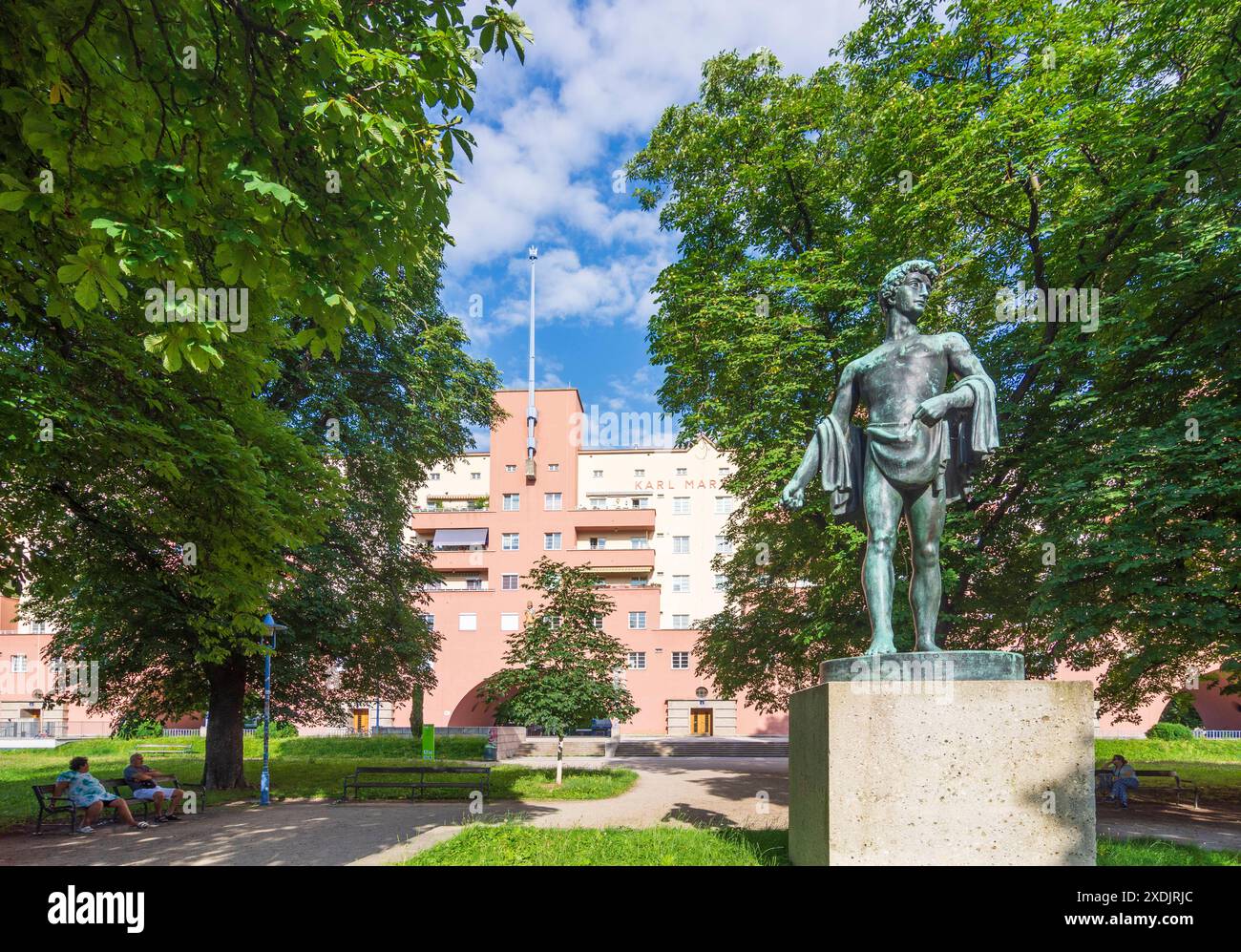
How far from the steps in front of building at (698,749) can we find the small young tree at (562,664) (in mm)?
13854

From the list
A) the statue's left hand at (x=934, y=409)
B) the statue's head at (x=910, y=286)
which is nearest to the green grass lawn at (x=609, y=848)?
the statue's left hand at (x=934, y=409)

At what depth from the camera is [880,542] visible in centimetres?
537

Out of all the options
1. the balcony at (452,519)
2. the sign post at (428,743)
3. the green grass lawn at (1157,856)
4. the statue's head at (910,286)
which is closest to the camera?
the statue's head at (910,286)

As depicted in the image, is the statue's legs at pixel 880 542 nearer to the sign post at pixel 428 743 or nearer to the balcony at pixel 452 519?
the sign post at pixel 428 743

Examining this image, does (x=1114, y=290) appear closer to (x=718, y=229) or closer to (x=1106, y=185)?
(x=1106, y=185)

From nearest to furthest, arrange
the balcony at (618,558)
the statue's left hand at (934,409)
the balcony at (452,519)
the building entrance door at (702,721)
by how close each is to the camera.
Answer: the statue's left hand at (934,409) < the building entrance door at (702,721) < the balcony at (618,558) < the balcony at (452,519)

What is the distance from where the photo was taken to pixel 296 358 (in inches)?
628

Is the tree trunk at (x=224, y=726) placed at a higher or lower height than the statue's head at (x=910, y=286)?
lower

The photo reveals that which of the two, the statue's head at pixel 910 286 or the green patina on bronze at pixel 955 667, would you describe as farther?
the statue's head at pixel 910 286

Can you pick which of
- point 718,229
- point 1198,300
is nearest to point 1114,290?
point 1198,300

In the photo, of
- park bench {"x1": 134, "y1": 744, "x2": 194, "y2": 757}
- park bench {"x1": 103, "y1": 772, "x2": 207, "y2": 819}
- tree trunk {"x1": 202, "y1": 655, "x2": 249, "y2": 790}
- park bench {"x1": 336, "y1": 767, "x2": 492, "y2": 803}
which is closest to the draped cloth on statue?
park bench {"x1": 336, "y1": 767, "x2": 492, "y2": 803}

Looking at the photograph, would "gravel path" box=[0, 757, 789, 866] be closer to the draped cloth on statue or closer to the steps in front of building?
the draped cloth on statue

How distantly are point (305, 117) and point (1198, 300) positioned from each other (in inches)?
473

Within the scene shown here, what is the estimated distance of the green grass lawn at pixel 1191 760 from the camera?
1782 cm
